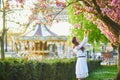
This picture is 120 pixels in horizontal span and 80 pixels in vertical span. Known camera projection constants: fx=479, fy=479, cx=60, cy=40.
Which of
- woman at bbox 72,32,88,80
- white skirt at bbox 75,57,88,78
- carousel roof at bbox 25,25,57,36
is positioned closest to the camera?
woman at bbox 72,32,88,80

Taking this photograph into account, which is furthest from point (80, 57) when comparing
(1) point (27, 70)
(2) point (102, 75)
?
(2) point (102, 75)

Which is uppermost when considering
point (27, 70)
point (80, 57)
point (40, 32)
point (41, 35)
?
point (40, 32)

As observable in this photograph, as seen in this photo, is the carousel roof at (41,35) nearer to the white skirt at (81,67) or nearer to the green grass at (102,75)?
the green grass at (102,75)

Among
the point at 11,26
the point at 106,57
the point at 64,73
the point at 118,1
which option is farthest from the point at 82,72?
the point at 106,57

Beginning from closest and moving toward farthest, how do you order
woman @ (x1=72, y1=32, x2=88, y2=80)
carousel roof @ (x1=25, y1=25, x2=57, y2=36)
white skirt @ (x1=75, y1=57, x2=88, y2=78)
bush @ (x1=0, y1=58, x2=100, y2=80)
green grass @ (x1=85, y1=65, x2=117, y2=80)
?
bush @ (x1=0, y1=58, x2=100, y2=80), woman @ (x1=72, y1=32, x2=88, y2=80), white skirt @ (x1=75, y1=57, x2=88, y2=78), green grass @ (x1=85, y1=65, x2=117, y2=80), carousel roof @ (x1=25, y1=25, x2=57, y2=36)

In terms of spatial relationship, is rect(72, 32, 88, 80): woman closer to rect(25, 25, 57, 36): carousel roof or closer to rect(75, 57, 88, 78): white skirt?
rect(75, 57, 88, 78): white skirt

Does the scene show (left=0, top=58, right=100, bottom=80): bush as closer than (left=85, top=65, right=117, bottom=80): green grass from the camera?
Yes

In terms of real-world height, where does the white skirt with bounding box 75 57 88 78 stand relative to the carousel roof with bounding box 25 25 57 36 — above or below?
below

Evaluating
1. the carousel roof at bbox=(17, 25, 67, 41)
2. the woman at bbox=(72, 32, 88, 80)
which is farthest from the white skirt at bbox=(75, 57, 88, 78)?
the carousel roof at bbox=(17, 25, 67, 41)

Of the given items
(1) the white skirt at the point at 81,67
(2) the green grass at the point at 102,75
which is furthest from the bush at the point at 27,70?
(2) the green grass at the point at 102,75

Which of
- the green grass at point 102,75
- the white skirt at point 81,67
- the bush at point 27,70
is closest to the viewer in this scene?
the bush at point 27,70

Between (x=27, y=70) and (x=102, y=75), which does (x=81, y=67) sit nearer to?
(x=27, y=70)

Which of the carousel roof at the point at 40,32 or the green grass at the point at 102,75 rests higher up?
the carousel roof at the point at 40,32

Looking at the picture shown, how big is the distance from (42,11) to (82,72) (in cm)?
328
